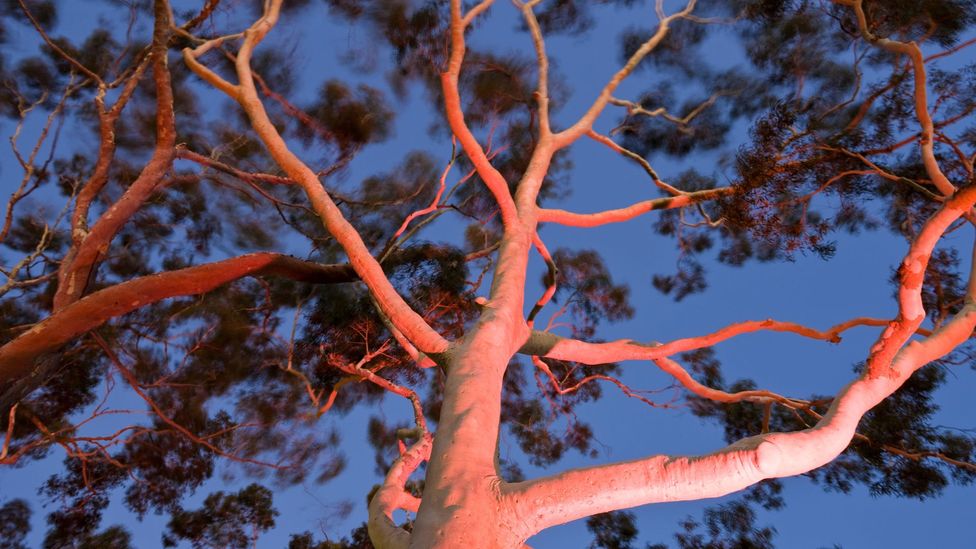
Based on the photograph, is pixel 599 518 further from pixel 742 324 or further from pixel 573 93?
pixel 573 93

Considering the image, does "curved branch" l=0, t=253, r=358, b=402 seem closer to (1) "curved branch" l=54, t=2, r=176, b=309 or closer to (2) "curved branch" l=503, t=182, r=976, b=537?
(1) "curved branch" l=54, t=2, r=176, b=309

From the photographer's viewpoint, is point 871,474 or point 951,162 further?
point 871,474

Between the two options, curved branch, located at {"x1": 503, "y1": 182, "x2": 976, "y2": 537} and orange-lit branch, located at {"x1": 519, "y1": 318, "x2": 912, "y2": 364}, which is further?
orange-lit branch, located at {"x1": 519, "y1": 318, "x2": 912, "y2": 364}

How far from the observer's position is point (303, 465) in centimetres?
500

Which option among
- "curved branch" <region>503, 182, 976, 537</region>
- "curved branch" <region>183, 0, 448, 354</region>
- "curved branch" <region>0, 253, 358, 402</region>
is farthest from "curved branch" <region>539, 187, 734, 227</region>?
"curved branch" <region>503, 182, 976, 537</region>

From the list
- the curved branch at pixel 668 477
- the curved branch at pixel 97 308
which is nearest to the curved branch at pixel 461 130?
the curved branch at pixel 97 308

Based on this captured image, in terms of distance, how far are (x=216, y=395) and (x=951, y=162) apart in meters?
5.52

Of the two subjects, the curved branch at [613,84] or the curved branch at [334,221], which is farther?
the curved branch at [613,84]

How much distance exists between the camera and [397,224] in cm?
504

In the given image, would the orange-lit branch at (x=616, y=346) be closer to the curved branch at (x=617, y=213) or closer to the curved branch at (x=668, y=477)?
the curved branch at (x=617, y=213)

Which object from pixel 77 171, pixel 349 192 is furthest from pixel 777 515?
pixel 77 171

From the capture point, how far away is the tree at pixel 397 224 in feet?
11.1

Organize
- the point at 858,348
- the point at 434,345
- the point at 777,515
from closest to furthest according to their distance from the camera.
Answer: the point at 434,345
the point at 777,515
the point at 858,348

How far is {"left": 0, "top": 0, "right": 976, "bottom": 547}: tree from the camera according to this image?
340cm
